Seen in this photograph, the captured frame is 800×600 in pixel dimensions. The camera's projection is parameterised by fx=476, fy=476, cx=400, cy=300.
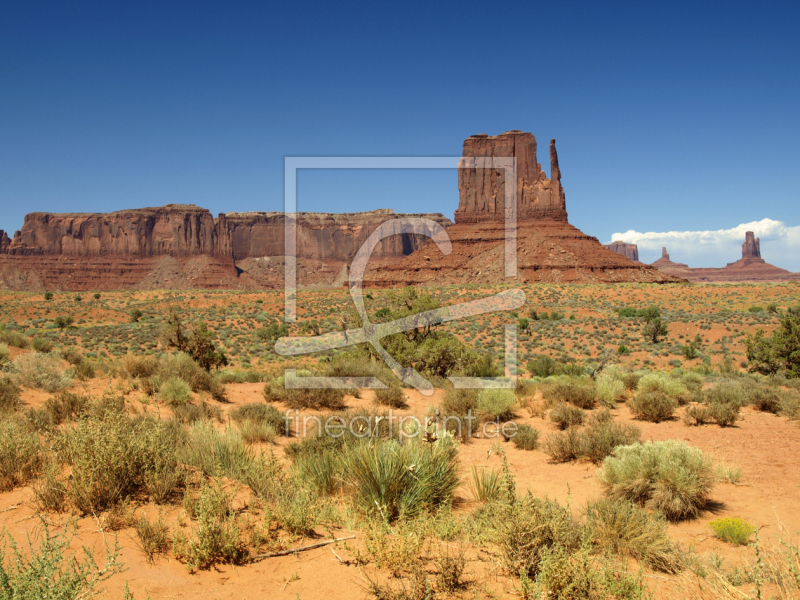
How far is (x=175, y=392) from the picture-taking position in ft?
31.7

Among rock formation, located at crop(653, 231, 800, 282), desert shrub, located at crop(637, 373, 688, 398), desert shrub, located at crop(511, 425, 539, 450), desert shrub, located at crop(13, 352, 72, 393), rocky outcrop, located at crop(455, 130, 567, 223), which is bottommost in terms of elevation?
desert shrub, located at crop(511, 425, 539, 450)

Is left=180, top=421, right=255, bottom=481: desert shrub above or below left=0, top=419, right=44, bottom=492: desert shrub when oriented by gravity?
below

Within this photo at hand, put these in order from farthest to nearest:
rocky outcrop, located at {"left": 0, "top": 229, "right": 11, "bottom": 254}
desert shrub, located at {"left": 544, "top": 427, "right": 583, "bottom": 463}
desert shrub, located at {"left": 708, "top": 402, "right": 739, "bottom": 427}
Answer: rocky outcrop, located at {"left": 0, "top": 229, "right": 11, "bottom": 254} → desert shrub, located at {"left": 708, "top": 402, "right": 739, "bottom": 427} → desert shrub, located at {"left": 544, "top": 427, "right": 583, "bottom": 463}

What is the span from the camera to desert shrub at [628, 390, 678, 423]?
9414 millimetres

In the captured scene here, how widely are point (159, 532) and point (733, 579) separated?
441cm

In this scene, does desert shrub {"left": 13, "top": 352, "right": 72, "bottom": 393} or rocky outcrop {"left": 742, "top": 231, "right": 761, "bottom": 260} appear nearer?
desert shrub {"left": 13, "top": 352, "right": 72, "bottom": 393}

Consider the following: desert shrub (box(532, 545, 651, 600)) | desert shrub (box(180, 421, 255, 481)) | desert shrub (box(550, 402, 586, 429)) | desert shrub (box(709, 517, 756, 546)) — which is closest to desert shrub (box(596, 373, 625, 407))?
desert shrub (box(550, 402, 586, 429))

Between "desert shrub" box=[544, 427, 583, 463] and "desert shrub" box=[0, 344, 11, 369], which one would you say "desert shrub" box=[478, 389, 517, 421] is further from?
"desert shrub" box=[0, 344, 11, 369]

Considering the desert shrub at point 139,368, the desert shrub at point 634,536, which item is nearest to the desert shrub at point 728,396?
the desert shrub at point 634,536

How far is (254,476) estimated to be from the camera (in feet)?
16.0

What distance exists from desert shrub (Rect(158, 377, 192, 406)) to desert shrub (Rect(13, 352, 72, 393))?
184 cm

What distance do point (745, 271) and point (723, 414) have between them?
215809 millimetres

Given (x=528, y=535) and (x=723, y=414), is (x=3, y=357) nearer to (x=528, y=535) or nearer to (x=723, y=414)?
(x=528, y=535)

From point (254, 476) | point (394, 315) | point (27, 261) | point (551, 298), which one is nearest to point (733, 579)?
point (254, 476)
